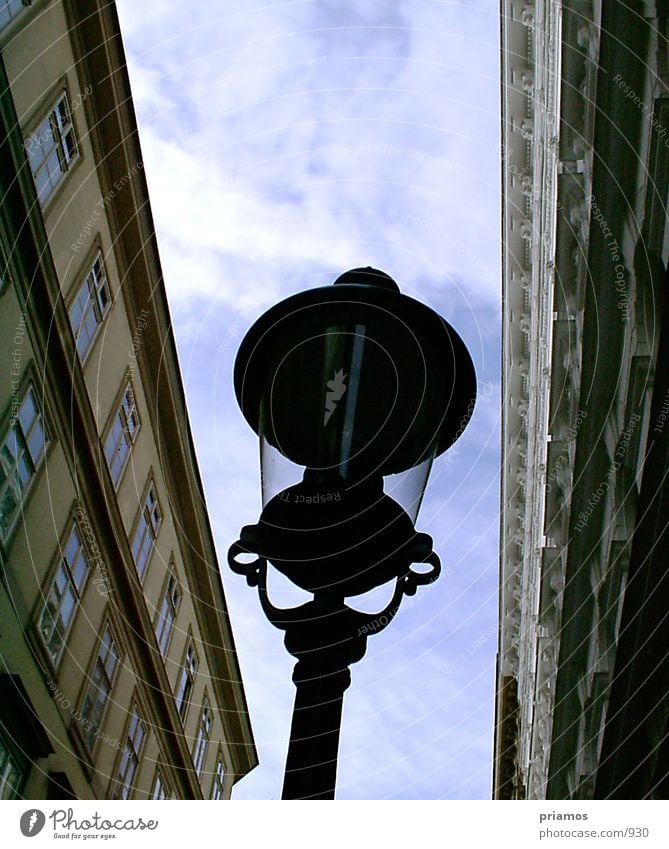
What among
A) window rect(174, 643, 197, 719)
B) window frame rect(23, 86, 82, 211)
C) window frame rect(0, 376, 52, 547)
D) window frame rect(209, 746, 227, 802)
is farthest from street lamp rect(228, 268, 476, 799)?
window frame rect(209, 746, 227, 802)

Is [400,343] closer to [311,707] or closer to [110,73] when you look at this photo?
[311,707]

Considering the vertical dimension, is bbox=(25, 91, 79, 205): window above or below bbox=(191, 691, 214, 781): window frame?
above

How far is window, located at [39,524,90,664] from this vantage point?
14.1 m

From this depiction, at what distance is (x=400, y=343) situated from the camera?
2.02 metres

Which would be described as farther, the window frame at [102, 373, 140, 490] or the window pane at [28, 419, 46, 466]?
the window frame at [102, 373, 140, 490]

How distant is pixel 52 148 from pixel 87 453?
→ 6.00 meters

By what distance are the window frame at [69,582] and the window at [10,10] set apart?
881cm

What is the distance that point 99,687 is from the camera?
57.0ft

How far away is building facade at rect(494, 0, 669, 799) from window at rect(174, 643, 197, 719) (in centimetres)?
1083

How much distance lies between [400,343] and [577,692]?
18.3 meters

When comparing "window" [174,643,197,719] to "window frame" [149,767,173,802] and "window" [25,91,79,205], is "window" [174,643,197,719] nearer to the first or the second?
"window frame" [149,767,173,802]

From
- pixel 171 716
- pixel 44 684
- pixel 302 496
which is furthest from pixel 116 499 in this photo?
pixel 302 496

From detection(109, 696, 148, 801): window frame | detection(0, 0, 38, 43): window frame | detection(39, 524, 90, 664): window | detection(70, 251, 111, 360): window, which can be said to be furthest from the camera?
detection(109, 696, 148, 801): window frame

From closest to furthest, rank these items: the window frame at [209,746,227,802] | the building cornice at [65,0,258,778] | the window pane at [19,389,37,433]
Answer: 1. the window pane at [19,389,37,433]
2. the building cornice at [65,0,258,778]
3. the window frame at [209,746,227,802]
